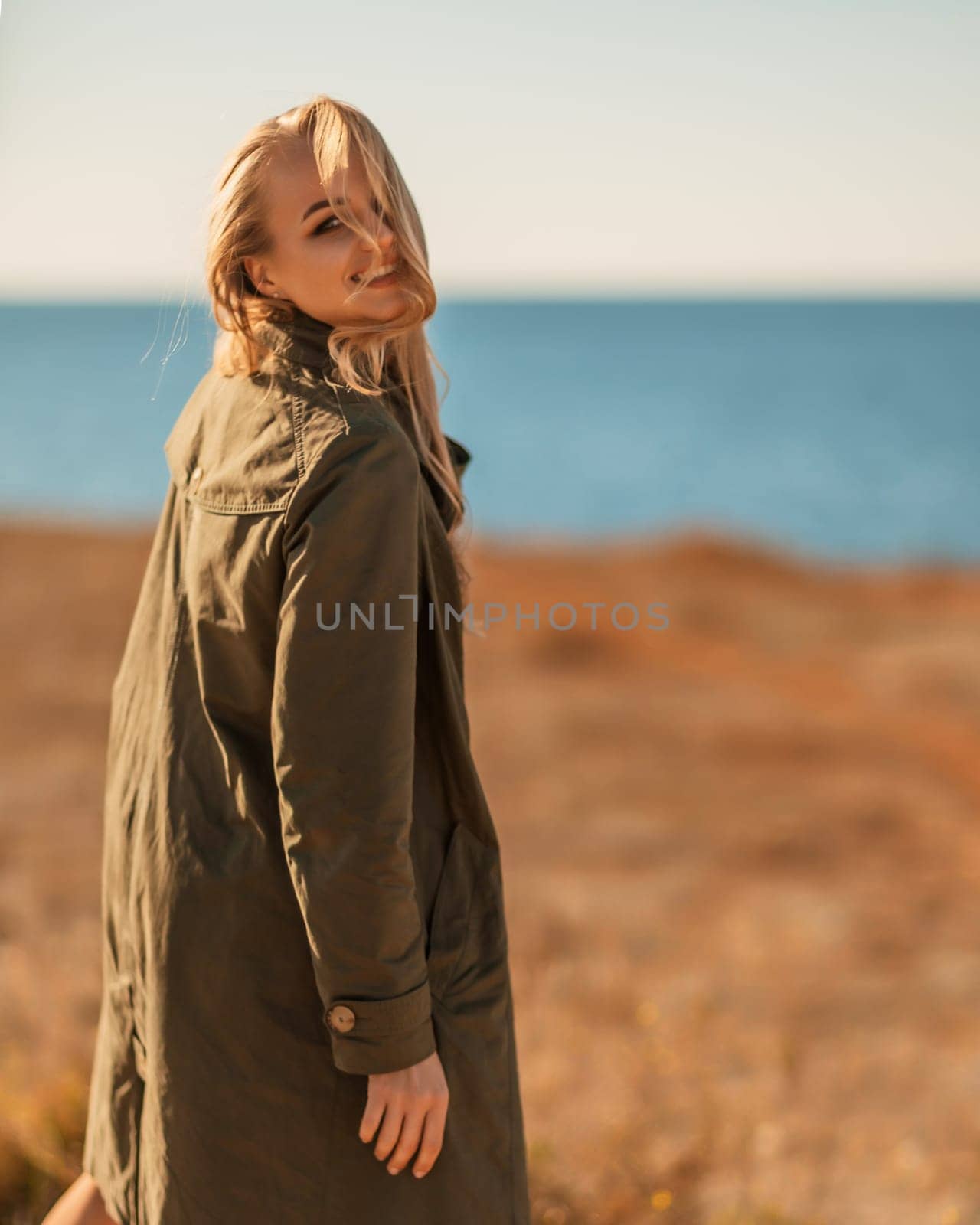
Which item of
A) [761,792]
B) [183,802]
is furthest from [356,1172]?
[761,792]

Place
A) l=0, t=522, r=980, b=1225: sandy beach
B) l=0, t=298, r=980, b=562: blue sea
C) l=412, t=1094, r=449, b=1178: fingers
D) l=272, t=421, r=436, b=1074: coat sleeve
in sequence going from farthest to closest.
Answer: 1. l=0, t=298, r=980, b=562: blue sea
2. l=0, t=522, r=980, b=1225: sandy beach
3. l=412, t=1094, r=449, b=1178: fingers
4. l=272, t=421, r=436, b=1074: coat sleeve

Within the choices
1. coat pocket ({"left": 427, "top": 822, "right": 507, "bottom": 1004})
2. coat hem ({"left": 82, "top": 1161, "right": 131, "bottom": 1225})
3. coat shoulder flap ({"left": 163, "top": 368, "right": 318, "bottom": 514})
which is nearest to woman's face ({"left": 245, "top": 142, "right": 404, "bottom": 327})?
coat shoulder flap ({"left": 163, "top": 368, "right": 318, "bottom": 514})

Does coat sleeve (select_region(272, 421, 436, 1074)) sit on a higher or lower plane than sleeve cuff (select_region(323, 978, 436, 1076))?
higher

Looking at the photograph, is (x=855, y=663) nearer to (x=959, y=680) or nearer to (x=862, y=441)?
(x=959, y=680)

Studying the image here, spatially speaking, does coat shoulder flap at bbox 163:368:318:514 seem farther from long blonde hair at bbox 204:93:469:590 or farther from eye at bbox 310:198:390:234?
eye at bbox 310:198:390:234

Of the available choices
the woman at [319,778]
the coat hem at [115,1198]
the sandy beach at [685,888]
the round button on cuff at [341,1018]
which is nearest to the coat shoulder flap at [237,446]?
the woman at [319,778]

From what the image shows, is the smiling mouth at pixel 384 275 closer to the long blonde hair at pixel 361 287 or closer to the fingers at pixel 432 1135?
the long blonde hair at pixel 361 287

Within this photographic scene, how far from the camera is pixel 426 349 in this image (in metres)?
1.33

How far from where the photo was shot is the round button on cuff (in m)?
1.13

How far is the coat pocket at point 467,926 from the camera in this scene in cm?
124

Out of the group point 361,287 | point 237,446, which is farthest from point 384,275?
point 237,446

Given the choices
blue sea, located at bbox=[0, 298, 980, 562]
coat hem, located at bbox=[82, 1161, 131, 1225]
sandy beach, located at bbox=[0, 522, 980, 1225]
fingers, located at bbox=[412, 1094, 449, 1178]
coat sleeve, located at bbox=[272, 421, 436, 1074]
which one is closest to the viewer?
coat sleeve, located at bbox=[272, 421, 436, 1074]

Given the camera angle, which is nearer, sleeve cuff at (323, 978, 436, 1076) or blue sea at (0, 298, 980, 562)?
sleeve cuff at (323, 978, 436, 1076)

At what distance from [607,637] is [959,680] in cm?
215
